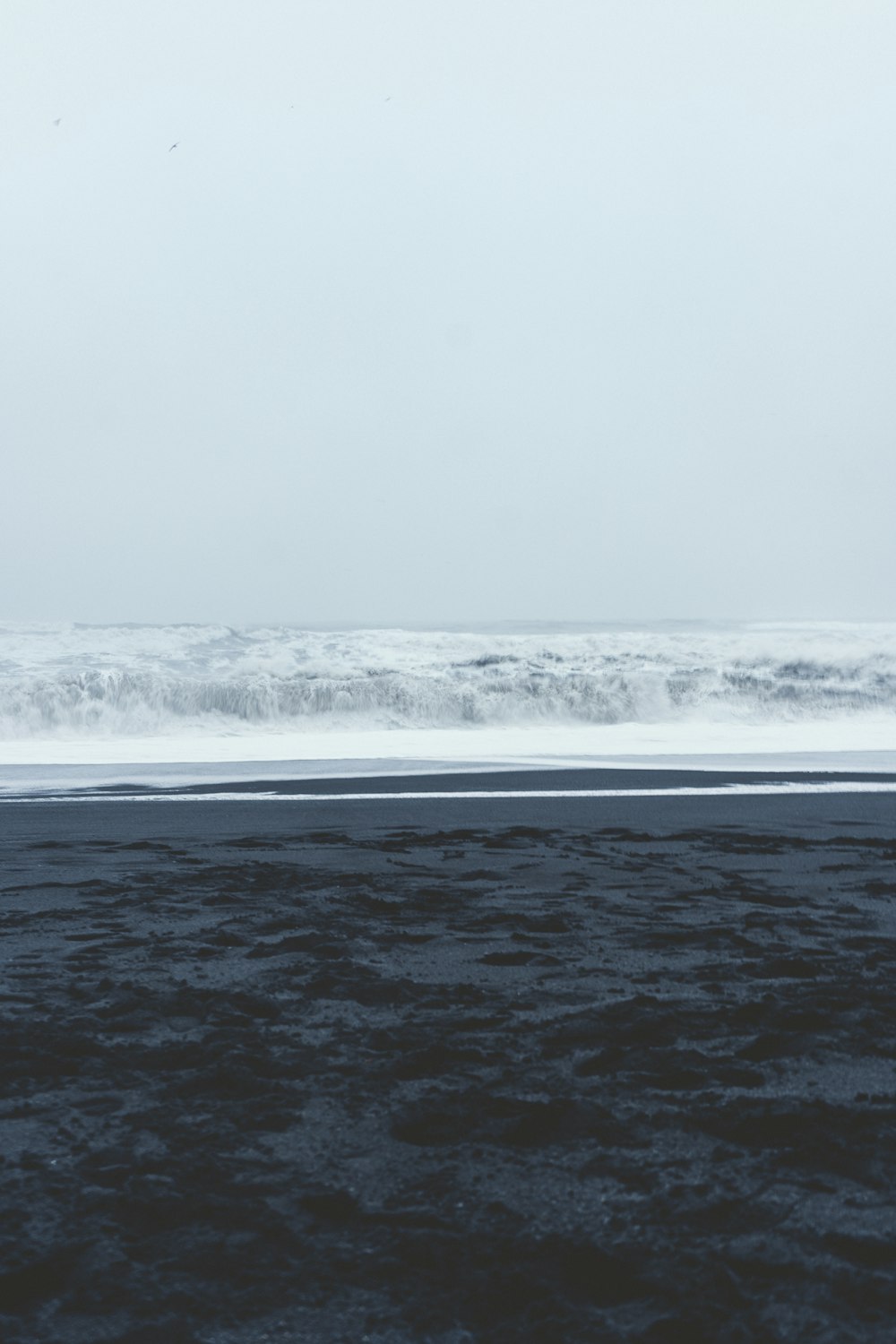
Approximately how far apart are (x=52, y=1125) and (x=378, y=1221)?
28.1 inches

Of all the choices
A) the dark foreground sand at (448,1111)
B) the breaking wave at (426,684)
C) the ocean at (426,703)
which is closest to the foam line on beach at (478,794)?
the ocean at (426,703)

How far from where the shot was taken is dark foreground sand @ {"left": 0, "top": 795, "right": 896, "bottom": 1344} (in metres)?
1.59

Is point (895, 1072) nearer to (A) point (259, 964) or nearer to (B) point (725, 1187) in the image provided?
(B) point (725, 1187)

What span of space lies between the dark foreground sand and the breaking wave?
12.0 m

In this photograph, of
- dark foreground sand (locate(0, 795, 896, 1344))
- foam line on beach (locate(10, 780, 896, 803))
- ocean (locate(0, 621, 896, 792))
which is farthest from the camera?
ocean (locate(0, 621, 896, 792))

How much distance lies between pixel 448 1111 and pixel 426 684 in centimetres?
1576

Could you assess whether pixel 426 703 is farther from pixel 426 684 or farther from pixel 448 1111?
pixel 448 1111

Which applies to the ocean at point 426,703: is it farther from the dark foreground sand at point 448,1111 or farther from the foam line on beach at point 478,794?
the dark foreground sand at point 448,1111

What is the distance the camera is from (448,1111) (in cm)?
223

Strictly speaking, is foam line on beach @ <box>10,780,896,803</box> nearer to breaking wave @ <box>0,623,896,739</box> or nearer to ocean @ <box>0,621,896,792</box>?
ocean @ <box>0,621,896,792</box>

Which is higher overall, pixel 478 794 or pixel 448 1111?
pixel 448 1111

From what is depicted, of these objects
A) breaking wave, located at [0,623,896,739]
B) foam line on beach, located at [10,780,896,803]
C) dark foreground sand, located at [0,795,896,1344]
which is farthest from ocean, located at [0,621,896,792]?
dark foreground sand, located at [0,795,896,1344]

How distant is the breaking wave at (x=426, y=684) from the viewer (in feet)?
53.6

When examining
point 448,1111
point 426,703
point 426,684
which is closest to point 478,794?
point 448,1111
